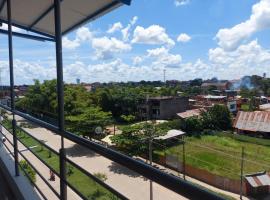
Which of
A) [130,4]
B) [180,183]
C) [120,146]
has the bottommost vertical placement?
[120,146]

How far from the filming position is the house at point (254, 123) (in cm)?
2334

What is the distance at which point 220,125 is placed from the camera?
25234 mm

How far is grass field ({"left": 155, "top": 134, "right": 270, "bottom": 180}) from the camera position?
1513cm

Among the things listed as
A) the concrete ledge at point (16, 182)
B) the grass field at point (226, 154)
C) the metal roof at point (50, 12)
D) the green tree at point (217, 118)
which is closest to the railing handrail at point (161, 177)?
the concrete ledge at point (16, 182)

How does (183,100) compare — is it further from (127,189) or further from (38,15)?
(38,15)

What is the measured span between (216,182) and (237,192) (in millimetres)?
908

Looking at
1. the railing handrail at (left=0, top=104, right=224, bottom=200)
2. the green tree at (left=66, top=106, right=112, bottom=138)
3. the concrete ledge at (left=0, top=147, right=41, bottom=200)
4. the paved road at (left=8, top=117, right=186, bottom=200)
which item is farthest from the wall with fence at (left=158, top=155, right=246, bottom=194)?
the railing handrail at (left=0, top=104, right=224, bottom=200)

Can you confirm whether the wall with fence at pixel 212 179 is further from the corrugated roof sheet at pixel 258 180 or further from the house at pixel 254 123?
the house at pixel 254 123

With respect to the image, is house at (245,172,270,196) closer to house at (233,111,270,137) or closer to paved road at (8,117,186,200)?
paved road at (8,117,186,200)

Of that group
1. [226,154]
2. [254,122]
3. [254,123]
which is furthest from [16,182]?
[254,122]

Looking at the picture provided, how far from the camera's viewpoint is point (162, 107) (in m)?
29.7

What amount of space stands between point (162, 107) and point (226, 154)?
14950mm

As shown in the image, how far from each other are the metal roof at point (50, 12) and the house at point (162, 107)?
25552mm

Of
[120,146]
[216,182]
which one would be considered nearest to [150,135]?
[120,146]
